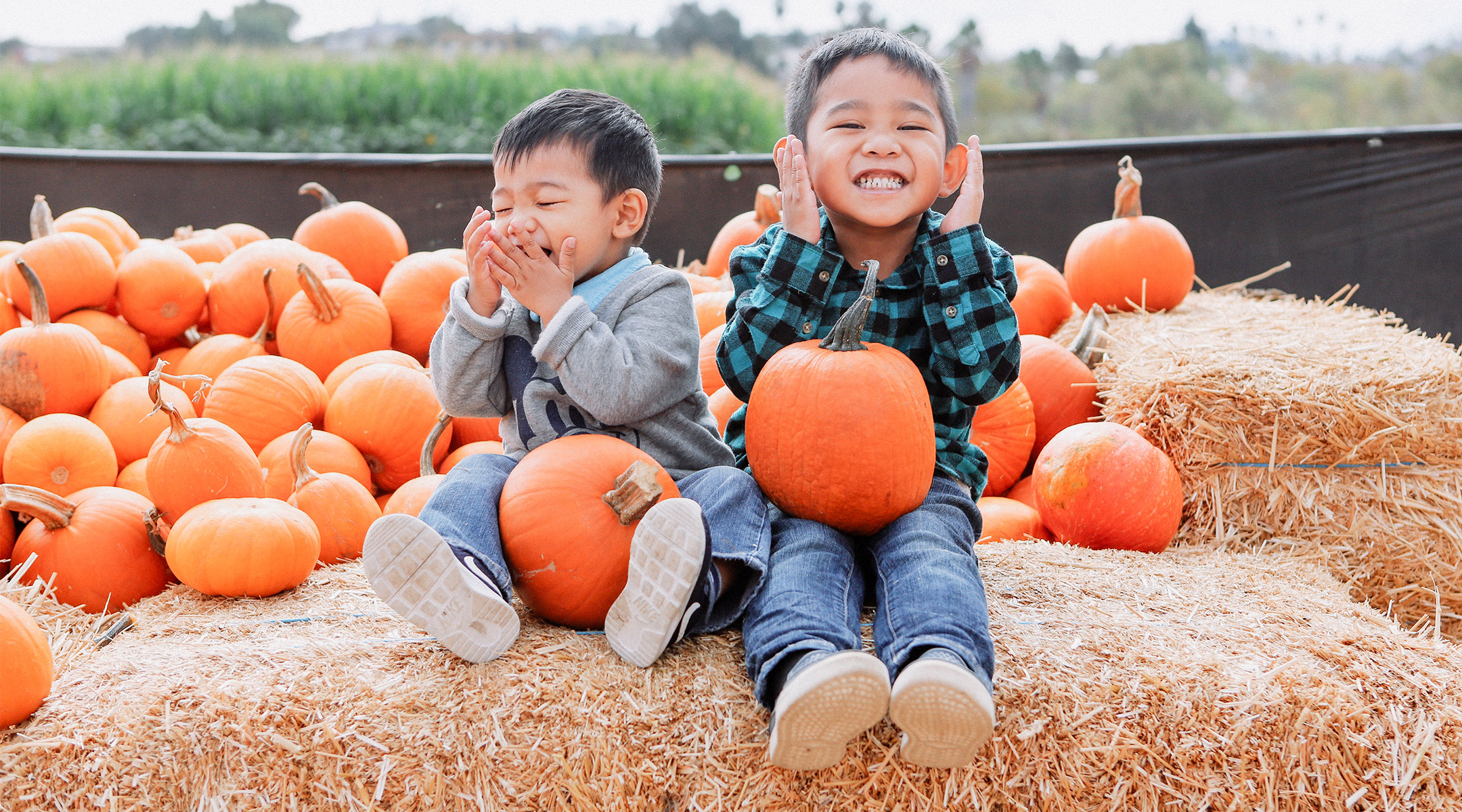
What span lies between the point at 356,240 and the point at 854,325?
2.47 m

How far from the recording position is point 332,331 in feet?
10.1

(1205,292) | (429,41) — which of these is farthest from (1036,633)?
(429,41)

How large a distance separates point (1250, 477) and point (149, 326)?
3.45 metres

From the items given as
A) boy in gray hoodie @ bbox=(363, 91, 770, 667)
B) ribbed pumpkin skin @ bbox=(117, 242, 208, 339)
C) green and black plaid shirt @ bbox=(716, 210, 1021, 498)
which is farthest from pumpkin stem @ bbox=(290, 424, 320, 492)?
ribbed pumpkin skin @ bbox=(117, 242, 208, 339)

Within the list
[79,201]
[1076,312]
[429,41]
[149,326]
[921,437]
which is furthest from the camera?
[429,41]

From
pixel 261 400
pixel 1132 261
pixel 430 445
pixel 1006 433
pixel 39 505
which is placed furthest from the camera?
pixel 1132 261

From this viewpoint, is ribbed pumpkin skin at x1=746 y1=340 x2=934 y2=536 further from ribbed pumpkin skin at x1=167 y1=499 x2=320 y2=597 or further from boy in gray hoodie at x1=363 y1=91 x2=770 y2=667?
ribbed pumpkin skin at x1=167 y1=499 x2=320 y2=597

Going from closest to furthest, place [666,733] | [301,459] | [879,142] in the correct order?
[666,733], [879,142], [301,459]

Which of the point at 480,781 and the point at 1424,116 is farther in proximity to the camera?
the point at 1424,116

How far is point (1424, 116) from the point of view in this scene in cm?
1875

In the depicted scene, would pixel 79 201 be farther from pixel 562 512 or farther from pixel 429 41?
pixel 429 41

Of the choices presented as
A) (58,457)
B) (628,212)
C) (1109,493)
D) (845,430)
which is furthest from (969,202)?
(58,457)

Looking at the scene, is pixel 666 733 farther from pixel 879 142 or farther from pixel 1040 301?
pixel 1040 301

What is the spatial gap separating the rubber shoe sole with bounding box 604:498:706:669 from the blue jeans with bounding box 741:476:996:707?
0.15 m
